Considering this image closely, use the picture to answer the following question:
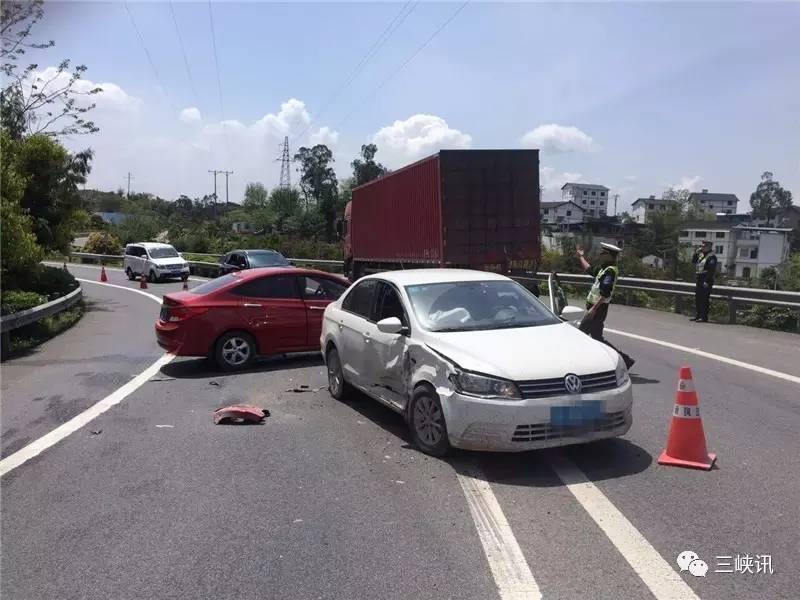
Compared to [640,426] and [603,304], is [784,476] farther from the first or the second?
[603,304]

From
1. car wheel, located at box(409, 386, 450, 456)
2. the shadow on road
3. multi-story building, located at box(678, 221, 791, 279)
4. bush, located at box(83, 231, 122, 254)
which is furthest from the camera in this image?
multi-story building, located at box(678, 221, 791, 279)

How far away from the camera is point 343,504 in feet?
15.5

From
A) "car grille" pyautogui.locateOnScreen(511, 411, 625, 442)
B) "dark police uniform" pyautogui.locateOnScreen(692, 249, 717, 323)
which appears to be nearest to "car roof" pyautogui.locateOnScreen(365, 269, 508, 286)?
"car grille" pyautogui.locateOnScreen(511, 411, 625, 442)

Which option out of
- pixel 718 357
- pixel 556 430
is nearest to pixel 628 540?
pixel 556 430

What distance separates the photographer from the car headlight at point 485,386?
16.7ft

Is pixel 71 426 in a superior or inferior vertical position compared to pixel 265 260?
inferior

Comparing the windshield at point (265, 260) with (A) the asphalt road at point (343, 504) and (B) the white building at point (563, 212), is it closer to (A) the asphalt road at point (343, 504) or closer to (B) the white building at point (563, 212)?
(A) the asphalt road at point (343, 504)

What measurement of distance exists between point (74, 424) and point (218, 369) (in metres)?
3.20

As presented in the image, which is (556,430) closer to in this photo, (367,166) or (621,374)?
(621,374)

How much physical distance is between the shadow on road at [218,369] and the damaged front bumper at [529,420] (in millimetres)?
5310

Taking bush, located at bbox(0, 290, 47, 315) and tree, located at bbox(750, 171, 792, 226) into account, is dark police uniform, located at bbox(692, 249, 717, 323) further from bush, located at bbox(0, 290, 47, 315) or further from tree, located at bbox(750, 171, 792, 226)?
tree, located at bbox(750, 171, 792, 226)

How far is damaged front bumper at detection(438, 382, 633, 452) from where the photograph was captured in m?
5.05

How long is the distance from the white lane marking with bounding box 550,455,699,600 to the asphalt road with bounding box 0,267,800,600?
0.19 ft

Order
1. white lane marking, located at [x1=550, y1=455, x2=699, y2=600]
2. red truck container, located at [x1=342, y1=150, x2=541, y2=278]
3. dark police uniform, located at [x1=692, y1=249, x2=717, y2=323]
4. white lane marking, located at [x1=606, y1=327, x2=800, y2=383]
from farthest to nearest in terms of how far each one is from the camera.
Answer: dark police uniform, located at [x1=692, y1=249, x2=717, y2=323] → red truck container, located at [x1=342, y1=150, x2=541, y2=278] → white lane marking, located at [x1=606, y1=327, x2=800, y2=383] → white lane marking, located at [x1=550, y1=455, x2=699, y2=600]
